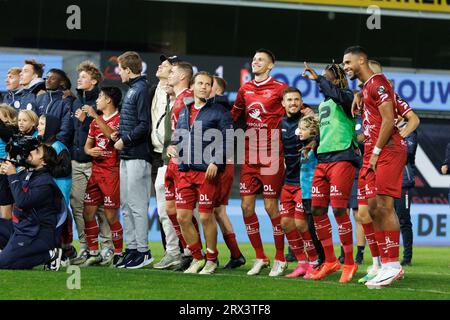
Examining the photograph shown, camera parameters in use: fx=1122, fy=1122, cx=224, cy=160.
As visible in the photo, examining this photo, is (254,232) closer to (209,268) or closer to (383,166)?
(209,268)

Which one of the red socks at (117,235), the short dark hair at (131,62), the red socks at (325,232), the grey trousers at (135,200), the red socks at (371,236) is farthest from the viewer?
the red socks at (117,235)

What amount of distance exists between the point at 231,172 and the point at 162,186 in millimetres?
818

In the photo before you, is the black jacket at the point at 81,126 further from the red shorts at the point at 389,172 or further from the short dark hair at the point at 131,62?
the red shorts at the point at 389,172

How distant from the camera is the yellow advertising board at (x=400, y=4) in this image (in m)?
26.0

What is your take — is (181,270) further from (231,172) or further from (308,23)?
(308,23)

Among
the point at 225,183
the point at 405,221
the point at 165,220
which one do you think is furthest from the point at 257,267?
the point at 405,221

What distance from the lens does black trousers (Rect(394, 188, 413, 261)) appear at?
15.8m

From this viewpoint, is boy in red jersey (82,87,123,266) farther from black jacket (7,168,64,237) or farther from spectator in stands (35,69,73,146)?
black jacket (7,168,64,237)

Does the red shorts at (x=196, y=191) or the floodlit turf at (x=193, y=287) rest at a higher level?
the red shorts at (x=196, y=191)

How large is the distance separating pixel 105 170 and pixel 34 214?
163 centimetres

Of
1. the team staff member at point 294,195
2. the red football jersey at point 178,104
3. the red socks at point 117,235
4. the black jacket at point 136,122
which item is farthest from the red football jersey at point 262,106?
the red socks at point 117,235

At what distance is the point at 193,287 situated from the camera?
34.0ft

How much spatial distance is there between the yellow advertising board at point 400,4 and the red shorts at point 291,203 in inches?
544

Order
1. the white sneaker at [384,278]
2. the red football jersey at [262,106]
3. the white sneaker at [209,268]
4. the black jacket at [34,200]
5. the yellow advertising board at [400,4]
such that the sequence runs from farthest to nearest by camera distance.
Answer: the yellow advertising board at [400,4]
the red football jersey at [262,106]
the white sneaker at [209,268]
the black jacket at [34,200]
the white sneaker at [384,278]
